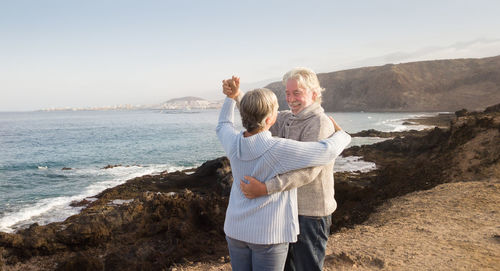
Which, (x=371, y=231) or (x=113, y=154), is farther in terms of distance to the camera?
(x=113, y=154)

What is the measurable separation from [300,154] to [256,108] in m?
0.38

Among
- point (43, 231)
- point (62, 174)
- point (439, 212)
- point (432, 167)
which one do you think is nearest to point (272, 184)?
point (439, 212)

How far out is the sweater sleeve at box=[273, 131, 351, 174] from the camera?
189 centimetres

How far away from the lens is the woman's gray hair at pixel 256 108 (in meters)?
1.87

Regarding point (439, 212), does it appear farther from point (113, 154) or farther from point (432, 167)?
point (113, 154)

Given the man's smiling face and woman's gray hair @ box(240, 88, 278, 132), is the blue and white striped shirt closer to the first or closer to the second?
woman's gray hair @ box(240, 88, 278, 132)

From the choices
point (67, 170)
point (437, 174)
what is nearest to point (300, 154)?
point (437, 174)

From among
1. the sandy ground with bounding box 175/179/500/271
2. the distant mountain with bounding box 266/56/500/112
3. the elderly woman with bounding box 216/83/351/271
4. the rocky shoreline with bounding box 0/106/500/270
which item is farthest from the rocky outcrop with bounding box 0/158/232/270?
the distant mountain with bounding box 266/56/500/112

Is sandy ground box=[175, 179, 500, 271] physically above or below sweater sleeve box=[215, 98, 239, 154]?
below

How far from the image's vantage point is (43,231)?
8102mm

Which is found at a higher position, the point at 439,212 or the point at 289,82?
the point at 289,82

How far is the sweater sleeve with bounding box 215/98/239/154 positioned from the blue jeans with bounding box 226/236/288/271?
0.63 meters

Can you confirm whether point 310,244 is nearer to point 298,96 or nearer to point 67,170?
point 298,96

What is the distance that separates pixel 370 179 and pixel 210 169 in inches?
285
